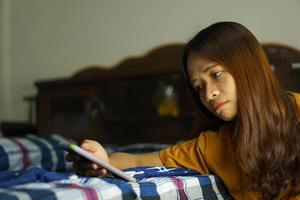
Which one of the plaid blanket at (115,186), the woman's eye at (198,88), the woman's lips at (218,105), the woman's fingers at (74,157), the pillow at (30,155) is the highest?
the woman's eye at (198,88)

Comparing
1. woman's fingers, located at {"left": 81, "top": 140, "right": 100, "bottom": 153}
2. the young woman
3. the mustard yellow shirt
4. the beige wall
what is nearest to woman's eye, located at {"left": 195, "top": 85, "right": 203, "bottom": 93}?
the young woman

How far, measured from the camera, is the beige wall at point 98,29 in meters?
1.76

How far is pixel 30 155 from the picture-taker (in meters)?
1.36

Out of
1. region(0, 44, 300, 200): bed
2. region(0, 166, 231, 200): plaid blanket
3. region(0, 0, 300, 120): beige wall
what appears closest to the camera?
region(0, 166, 231, 200): plaid blanket

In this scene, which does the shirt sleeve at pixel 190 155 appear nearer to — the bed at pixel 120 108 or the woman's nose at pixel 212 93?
the bed at pixel 120 108

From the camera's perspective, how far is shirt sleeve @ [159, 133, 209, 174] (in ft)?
2.97

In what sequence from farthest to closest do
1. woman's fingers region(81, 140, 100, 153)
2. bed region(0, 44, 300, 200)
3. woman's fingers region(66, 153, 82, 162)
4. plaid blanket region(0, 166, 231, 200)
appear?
bed region(0, 44, 300, 200)
woman's fingers region(81, 140, 100, 153)
woman's fingers region(66, 153, 82, 162)
plaid blanket region(0, 166, 231, 200)

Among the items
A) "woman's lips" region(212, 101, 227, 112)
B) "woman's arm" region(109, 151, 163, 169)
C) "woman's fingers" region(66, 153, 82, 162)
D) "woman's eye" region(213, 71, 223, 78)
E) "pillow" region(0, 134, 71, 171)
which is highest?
"woman's eye" region(213, 71, 223, 78)

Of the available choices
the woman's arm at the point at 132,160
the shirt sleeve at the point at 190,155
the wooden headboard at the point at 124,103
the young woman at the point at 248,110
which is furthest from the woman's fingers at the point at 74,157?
the wooden headboard at the point at 124,103

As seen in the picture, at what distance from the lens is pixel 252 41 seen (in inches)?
31.7

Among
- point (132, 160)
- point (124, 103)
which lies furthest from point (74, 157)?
point (124, 103)

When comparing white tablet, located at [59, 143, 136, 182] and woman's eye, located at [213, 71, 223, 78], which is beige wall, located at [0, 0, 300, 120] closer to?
woman's eye, located at [213, 71, 223, 78]

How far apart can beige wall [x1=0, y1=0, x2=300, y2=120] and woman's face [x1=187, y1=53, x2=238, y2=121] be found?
38.6 inches

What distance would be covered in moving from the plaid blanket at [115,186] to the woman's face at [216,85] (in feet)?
0.50
